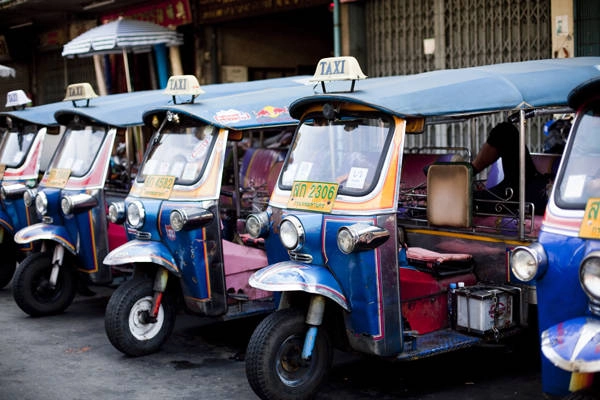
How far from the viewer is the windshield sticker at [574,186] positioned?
3840 millimetres

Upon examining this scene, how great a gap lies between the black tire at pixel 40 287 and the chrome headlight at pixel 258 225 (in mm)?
2682

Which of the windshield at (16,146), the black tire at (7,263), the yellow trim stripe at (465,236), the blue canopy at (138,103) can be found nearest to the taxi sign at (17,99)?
the windshield at (16,146)

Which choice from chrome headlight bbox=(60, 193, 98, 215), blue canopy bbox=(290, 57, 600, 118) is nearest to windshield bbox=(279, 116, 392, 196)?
blue canopy bbox=(290, 57, 600, 118)

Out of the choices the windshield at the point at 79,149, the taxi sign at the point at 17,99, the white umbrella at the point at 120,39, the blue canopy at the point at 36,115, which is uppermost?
the white umbrella at the point at 120,39

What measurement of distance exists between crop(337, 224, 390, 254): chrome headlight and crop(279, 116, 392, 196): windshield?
0.88 ft

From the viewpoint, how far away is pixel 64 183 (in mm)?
7176

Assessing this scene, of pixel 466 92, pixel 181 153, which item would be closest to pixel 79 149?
pixel 181 153

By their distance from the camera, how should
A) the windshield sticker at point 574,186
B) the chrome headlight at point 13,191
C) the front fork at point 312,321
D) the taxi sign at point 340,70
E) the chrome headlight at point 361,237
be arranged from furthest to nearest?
the chrome headlight at point 13,191 → the taxi sign at point 340,70 → the front fork at point 312,321 → the chrome headlight at point 361,237 → the windshield sticker at point 574,186

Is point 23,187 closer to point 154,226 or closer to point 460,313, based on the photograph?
point 154,226

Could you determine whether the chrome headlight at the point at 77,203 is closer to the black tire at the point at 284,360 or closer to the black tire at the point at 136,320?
the black tire at the point at 136,320

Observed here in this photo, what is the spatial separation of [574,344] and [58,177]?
5.20 meters

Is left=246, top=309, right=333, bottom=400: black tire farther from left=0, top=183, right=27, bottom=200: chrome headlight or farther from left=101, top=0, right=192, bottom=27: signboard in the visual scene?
left=101, top=0, right=192, bottom=27: signboard

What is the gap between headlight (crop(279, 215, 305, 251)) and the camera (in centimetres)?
474

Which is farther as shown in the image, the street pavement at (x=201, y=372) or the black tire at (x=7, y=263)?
the black tire at (x=7, y=263)
